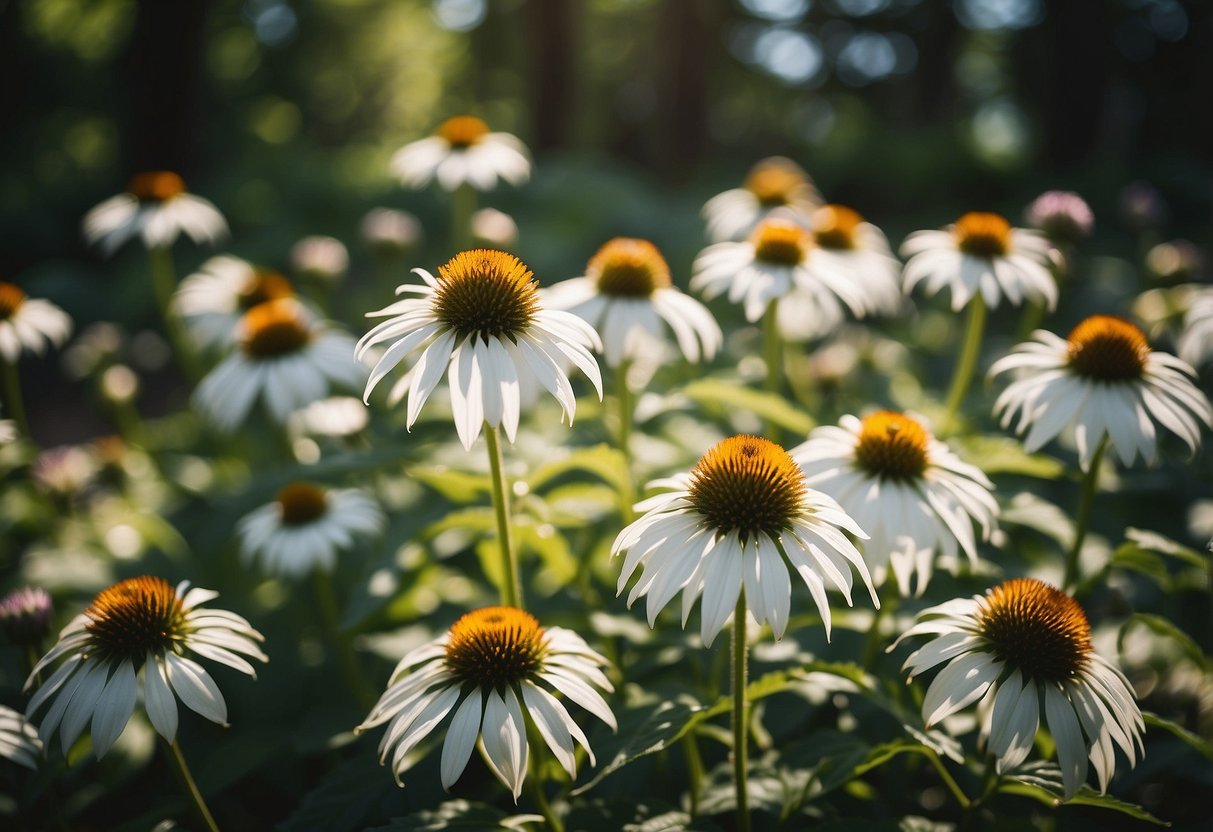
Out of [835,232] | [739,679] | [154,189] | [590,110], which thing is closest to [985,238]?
[835,232]

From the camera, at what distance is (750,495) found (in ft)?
4.49

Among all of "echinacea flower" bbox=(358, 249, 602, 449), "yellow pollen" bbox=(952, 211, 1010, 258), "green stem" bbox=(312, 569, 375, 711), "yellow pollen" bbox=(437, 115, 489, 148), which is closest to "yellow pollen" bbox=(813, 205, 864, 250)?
"yellow pollen" bbox=(952, 211, 1010, 258)

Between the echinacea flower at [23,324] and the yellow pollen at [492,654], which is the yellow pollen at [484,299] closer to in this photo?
the yellow pollen at [492,654]

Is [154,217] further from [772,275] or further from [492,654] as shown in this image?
[492,654]

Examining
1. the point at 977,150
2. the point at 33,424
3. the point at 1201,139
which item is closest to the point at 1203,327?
the point at 33,424

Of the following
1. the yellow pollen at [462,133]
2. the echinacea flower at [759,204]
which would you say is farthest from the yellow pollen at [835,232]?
the yellow pollen at [462,133]

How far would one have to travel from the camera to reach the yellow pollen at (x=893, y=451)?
1.70m

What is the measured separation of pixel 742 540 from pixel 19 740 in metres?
1.54

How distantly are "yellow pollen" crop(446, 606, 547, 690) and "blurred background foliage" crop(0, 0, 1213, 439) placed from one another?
378 centimetres

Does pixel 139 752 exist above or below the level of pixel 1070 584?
below

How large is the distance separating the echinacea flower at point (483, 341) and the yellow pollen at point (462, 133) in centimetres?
186

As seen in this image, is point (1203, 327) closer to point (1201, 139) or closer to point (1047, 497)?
point (1047, 497)

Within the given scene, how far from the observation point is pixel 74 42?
1314cm

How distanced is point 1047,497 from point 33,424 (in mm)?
7176
